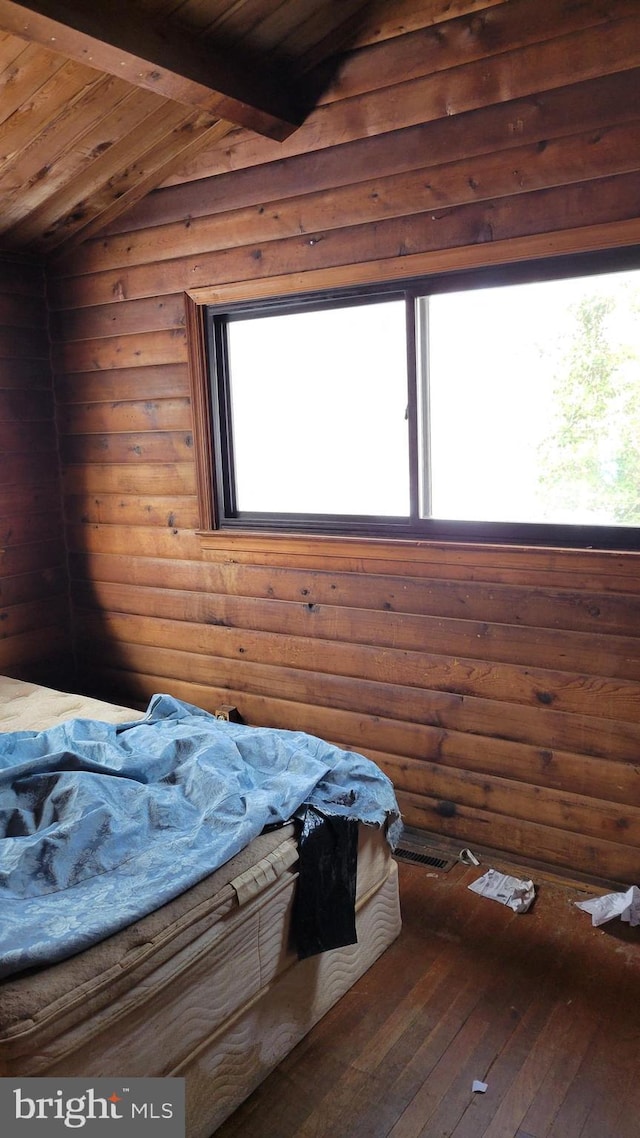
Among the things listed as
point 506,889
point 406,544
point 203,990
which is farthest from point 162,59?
point 506,889

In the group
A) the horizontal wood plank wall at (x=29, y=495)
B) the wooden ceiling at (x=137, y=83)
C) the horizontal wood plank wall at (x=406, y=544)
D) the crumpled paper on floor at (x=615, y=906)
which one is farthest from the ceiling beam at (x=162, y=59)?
the crumpled paper on floor at (x=615, y=906)

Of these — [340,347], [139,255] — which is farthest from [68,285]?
[340,347]

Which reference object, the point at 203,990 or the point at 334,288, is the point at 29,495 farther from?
the point at 203,990

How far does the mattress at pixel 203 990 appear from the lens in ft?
4.98

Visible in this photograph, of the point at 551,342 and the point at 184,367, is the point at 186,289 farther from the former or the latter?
the point at 551,342

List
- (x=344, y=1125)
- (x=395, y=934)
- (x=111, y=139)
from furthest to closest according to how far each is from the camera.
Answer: (x=111, y=139)
(x=395, y=934)
(x=344, y=1125)

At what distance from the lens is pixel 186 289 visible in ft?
11.2

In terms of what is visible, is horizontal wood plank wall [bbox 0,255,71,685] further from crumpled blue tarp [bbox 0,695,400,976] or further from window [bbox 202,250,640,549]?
crumpled blue tarp [bbox 0,695,400,976]

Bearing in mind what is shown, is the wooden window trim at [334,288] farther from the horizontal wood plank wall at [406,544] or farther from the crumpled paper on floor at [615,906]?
the crumpled paper on floor at [615,906]

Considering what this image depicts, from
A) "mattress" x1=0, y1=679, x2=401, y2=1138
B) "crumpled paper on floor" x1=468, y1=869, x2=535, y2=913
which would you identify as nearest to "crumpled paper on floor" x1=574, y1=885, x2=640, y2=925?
"crumpled paper on floor" x1=468, y1=869, x2=535, y2=913

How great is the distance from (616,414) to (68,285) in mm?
2537

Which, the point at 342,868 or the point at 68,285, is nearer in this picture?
the point at 342,868

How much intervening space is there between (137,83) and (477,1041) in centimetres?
278

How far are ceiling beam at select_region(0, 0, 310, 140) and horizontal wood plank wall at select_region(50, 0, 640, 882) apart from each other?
0.18m
